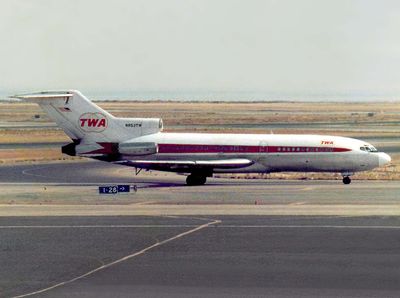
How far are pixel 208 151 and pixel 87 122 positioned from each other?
8.50 m

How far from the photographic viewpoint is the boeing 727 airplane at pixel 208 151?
60594 millimetres

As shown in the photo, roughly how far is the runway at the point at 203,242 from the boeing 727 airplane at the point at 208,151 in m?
3.86

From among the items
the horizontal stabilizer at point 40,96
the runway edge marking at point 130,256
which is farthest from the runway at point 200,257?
the horizontal stabilizer at point 40,96

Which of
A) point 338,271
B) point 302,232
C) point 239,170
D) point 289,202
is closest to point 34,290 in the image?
point 338,271

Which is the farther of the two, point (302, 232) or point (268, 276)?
point (302, 232)

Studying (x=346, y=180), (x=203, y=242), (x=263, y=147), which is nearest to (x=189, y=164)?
(x=263, y=147)

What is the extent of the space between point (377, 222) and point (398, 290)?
1422 centimetres

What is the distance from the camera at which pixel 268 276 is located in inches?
1062

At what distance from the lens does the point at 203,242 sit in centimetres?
3362

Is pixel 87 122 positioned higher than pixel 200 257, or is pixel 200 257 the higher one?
pixel 87 122

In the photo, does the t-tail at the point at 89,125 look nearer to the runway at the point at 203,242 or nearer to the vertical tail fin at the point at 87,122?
the vertical tail fin at the point at 87,122

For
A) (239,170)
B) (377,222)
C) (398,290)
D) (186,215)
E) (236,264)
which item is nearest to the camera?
(398,290)

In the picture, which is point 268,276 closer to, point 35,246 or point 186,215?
point 35,246

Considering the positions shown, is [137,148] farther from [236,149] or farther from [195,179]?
[236,149]
